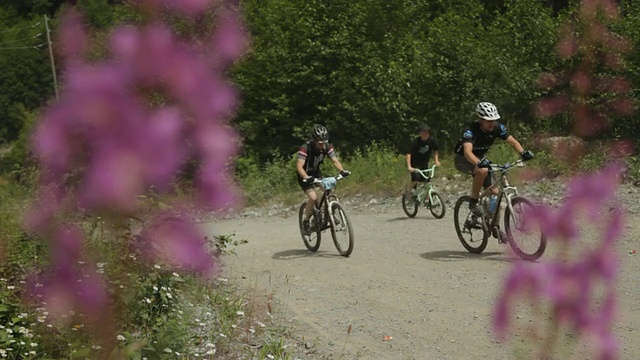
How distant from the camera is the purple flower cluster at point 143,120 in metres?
0.97

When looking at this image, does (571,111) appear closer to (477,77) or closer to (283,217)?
(283,217)

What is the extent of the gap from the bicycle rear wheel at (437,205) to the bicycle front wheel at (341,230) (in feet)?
12.9

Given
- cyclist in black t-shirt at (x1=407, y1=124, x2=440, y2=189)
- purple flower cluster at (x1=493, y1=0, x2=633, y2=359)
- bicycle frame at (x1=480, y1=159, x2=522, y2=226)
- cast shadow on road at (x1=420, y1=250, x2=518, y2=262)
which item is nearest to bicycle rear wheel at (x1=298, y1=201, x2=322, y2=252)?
cast shadow on road at (x1=420, y1=250, x2=518, y2=262)

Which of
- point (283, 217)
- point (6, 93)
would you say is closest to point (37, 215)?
point (283, 217)

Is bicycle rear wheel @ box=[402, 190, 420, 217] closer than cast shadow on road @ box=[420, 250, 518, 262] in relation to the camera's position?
No

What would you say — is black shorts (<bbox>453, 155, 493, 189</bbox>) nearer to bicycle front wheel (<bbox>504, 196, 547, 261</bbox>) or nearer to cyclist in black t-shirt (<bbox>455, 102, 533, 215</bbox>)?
cyclist in black t-shirt (<bbox>455, 102, 533, 215</bbox>)

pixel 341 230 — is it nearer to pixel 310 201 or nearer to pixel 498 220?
pixel 310 201

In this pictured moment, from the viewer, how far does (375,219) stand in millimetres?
15383

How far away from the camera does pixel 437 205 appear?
14.5 meters

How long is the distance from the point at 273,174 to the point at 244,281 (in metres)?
13.0

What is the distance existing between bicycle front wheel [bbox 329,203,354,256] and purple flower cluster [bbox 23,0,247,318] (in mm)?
9602

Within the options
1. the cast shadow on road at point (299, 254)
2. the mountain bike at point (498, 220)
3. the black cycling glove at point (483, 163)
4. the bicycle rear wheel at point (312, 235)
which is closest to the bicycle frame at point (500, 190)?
the mountain bike at point (498, 220)

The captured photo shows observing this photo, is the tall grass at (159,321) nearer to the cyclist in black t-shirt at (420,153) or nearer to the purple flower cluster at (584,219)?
the purple flower cluster at (584,219)

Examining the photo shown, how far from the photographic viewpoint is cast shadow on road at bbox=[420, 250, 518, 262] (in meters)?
10.2
